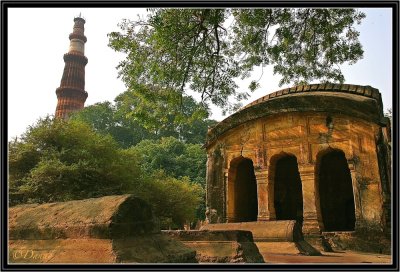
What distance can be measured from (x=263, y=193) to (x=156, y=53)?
5.10m

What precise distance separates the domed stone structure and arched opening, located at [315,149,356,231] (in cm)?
3

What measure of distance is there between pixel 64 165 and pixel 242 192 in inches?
259

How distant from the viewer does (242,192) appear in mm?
11703

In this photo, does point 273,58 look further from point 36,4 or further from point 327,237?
point 36,4

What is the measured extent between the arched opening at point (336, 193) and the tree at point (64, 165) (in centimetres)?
798

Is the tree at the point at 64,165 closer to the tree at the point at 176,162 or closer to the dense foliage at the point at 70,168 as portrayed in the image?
the dense foliage at the point at 70,168

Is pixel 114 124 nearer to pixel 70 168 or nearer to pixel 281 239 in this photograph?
pixel 70 168

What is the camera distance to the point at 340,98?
29.9 ft

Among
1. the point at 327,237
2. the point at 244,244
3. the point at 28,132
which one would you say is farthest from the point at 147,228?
the point at 28,132

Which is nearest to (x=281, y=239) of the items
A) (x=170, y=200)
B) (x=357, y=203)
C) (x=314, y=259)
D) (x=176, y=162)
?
(x=314, y=259)

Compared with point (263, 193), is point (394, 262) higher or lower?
lower

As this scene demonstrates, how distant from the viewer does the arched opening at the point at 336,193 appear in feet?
36.1

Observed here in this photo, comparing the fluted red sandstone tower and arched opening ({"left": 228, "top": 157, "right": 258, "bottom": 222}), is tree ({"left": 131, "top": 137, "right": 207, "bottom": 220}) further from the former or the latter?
the fluted red sandstone tower

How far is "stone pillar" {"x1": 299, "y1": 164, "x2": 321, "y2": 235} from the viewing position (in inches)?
344
